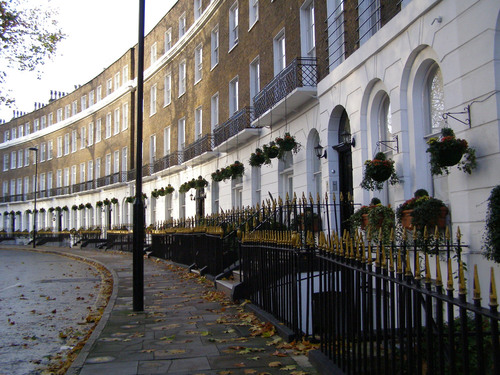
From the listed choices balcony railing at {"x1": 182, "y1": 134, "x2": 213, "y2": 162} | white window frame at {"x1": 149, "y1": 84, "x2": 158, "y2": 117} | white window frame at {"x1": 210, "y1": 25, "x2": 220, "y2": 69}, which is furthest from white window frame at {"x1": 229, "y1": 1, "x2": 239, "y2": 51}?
white window frame at {"x1": 149, "y1": 84, "x2": 158, "y2": 117}

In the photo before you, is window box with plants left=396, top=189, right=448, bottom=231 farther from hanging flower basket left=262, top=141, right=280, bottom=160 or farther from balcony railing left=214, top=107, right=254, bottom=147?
balcony railing left=214, top=107, right=254, bottom=147

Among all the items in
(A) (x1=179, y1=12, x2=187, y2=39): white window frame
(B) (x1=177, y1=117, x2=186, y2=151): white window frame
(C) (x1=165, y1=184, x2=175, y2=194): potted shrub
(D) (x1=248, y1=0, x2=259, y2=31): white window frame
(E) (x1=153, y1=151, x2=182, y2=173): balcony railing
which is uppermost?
(A) (x1=179, y1=12, x2=187, y2=39): white window frame

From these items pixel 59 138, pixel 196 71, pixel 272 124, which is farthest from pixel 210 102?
pixel 59 138

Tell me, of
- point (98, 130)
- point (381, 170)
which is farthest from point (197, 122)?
point (98, 130)

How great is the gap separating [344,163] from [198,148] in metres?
14.0

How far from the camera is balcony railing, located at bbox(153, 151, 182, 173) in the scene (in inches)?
1187

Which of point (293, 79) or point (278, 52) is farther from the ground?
point (278, 52)

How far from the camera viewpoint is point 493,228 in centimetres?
638

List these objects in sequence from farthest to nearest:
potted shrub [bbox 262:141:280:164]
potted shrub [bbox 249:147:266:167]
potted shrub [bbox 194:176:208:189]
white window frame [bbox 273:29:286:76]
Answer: potted shrub [bbox 194:176:208:189] → white window frame [bbox 273:29:286:76] → potted shrub [bbox 249:147:266:167] → potted shrub [bbox 262:141:280:164]

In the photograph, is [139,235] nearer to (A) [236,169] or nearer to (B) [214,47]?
(A) [236,169]

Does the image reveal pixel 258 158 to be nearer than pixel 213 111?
Yes

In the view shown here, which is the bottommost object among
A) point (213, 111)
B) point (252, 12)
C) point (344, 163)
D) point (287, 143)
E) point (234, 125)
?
point (344, 163)

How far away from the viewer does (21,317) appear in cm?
965

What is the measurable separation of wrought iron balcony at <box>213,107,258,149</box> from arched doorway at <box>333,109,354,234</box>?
5.83 m
